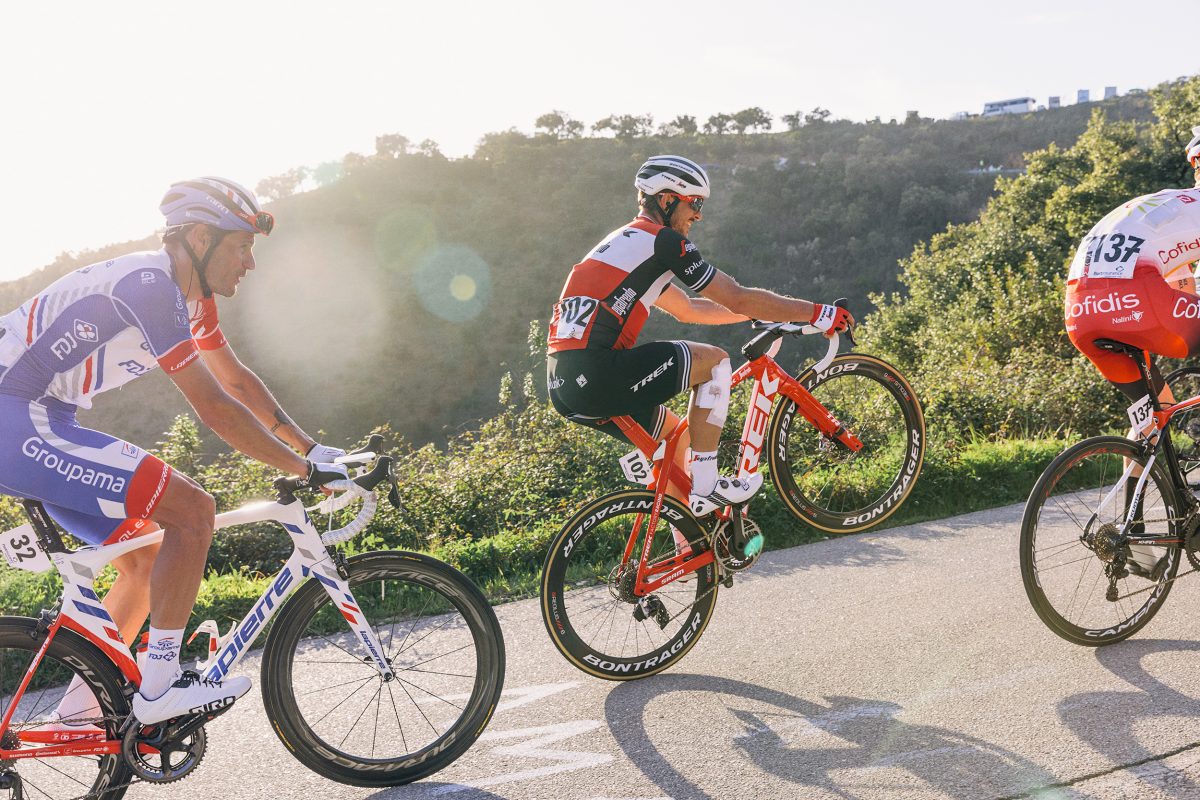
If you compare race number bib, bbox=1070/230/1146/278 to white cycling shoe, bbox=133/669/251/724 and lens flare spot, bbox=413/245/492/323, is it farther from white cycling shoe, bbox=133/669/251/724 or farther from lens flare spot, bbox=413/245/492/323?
lens flare spot, bbox=413/245/492/323

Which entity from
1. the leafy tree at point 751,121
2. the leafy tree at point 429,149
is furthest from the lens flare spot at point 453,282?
the leafy tree at point 751,121

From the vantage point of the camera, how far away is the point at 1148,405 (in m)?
4.87

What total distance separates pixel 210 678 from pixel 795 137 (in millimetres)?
80987

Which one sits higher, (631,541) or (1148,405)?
(1148,405)

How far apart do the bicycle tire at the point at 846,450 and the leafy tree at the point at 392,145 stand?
66.3m

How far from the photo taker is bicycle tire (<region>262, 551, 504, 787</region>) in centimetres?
384

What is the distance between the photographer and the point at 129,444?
3504 millimetres

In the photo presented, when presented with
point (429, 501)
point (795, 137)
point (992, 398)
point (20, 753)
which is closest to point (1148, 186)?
point (992, 398)

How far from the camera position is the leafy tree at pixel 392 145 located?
69.1 m

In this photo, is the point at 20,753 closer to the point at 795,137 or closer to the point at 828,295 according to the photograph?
the point at 828,295

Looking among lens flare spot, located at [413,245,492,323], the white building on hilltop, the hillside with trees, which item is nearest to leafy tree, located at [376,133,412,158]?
the hillside with trees

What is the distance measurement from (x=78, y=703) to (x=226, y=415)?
1246mm

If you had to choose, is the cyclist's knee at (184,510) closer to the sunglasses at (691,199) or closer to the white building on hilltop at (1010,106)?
the sunglasses at (691,199)

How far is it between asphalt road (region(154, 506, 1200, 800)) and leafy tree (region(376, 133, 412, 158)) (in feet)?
222
